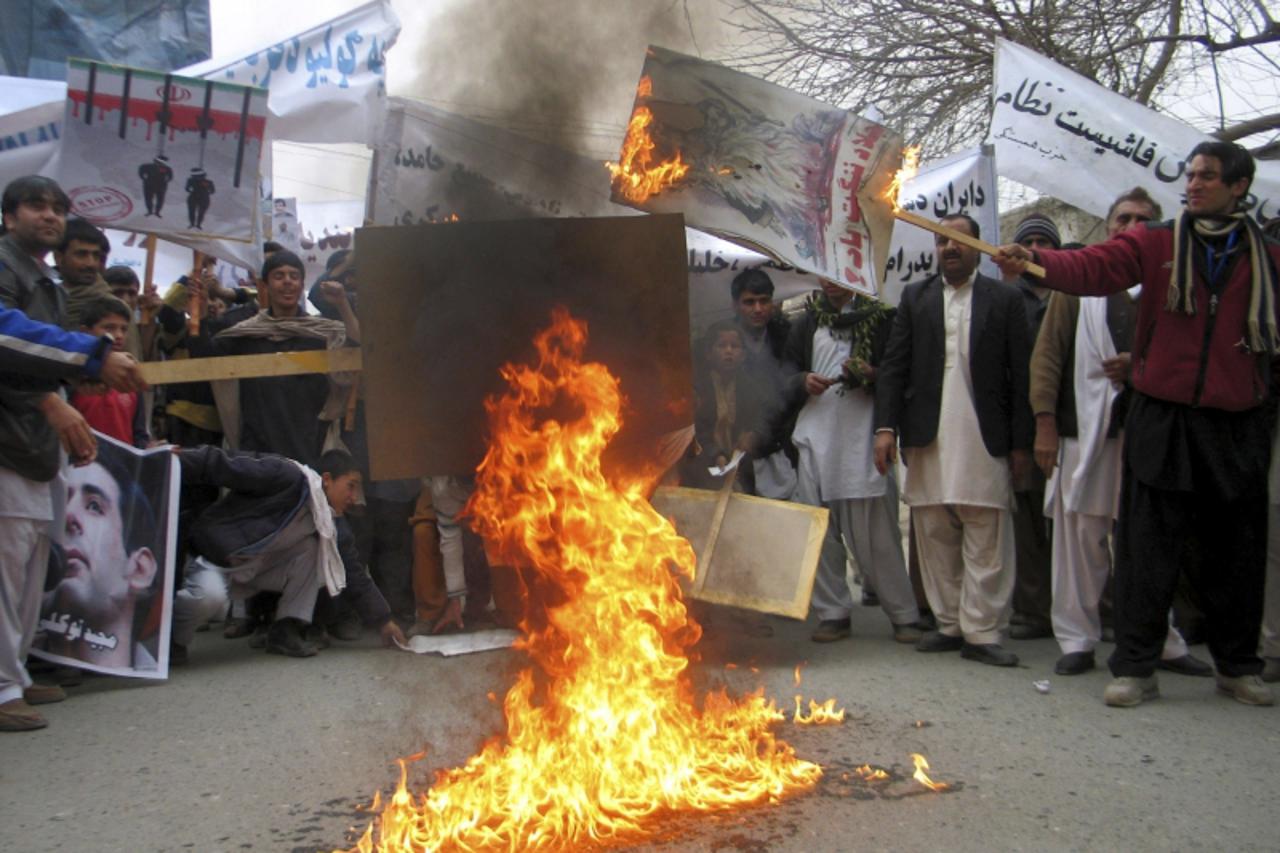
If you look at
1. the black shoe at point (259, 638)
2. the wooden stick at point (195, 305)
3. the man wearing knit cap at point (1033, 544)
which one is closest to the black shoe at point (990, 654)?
the man wearing knit cap at point (1033, 544)

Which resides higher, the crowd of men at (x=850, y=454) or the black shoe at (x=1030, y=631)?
the crowd of men at (x=850, y=454)

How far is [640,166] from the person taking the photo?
399cm

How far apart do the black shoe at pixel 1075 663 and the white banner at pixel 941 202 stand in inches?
123

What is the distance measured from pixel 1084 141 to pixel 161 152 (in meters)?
5.18

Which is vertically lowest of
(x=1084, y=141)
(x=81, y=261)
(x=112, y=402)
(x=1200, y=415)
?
(x=112, y=402)

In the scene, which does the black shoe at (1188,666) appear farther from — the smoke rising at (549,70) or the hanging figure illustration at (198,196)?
the hanging figure illustration at (198,196)

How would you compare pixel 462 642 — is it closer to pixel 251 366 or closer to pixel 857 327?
pixel 251 366

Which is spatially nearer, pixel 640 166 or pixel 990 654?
pixel 640 166

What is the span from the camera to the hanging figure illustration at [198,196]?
19.6 ft

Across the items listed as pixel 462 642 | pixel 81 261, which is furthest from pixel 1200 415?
pixel 81 261

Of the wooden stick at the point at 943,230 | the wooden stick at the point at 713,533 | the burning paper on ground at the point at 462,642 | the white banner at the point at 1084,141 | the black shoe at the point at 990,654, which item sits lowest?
the burning paper on ground at the point at 462,642

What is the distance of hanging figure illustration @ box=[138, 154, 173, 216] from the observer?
591cm

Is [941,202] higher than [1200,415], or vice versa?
[941,202]

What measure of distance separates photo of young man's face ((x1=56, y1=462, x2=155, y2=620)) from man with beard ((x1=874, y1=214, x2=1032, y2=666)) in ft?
12.0
